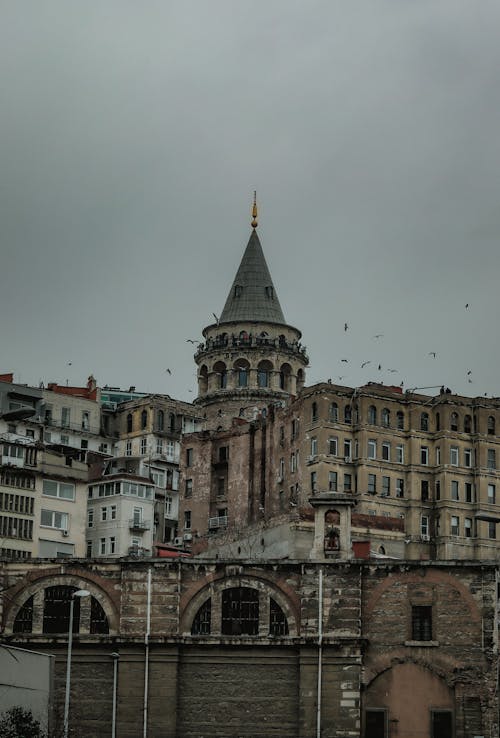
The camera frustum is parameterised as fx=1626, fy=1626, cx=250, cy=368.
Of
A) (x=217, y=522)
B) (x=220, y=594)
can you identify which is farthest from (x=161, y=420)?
(x=220, y=594)

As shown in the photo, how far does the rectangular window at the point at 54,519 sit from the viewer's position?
12125 centimetres

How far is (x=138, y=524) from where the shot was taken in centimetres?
13225

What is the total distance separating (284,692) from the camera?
263 ft

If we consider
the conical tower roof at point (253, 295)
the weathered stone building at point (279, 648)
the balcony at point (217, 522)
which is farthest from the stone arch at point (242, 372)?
the weathered stone building at point (279, 648)

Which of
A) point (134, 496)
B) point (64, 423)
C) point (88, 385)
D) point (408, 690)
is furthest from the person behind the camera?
point (88, 385)

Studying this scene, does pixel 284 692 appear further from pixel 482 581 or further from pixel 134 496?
pixel 134 496

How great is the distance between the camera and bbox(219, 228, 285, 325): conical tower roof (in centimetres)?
16462

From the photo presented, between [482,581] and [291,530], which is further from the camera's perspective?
[291,530]

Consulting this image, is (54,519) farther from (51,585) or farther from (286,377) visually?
(286,377)

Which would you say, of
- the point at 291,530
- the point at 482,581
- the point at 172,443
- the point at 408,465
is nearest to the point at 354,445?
the point at 408,465

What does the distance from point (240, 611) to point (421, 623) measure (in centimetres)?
908

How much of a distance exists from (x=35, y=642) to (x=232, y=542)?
53.5 meters


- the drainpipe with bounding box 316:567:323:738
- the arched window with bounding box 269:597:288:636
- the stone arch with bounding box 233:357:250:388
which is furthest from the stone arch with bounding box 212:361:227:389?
the drainpipe with bounding box 316:567:323:738

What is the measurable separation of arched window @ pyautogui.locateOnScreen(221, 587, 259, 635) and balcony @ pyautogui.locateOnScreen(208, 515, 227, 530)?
58944 millimetres
